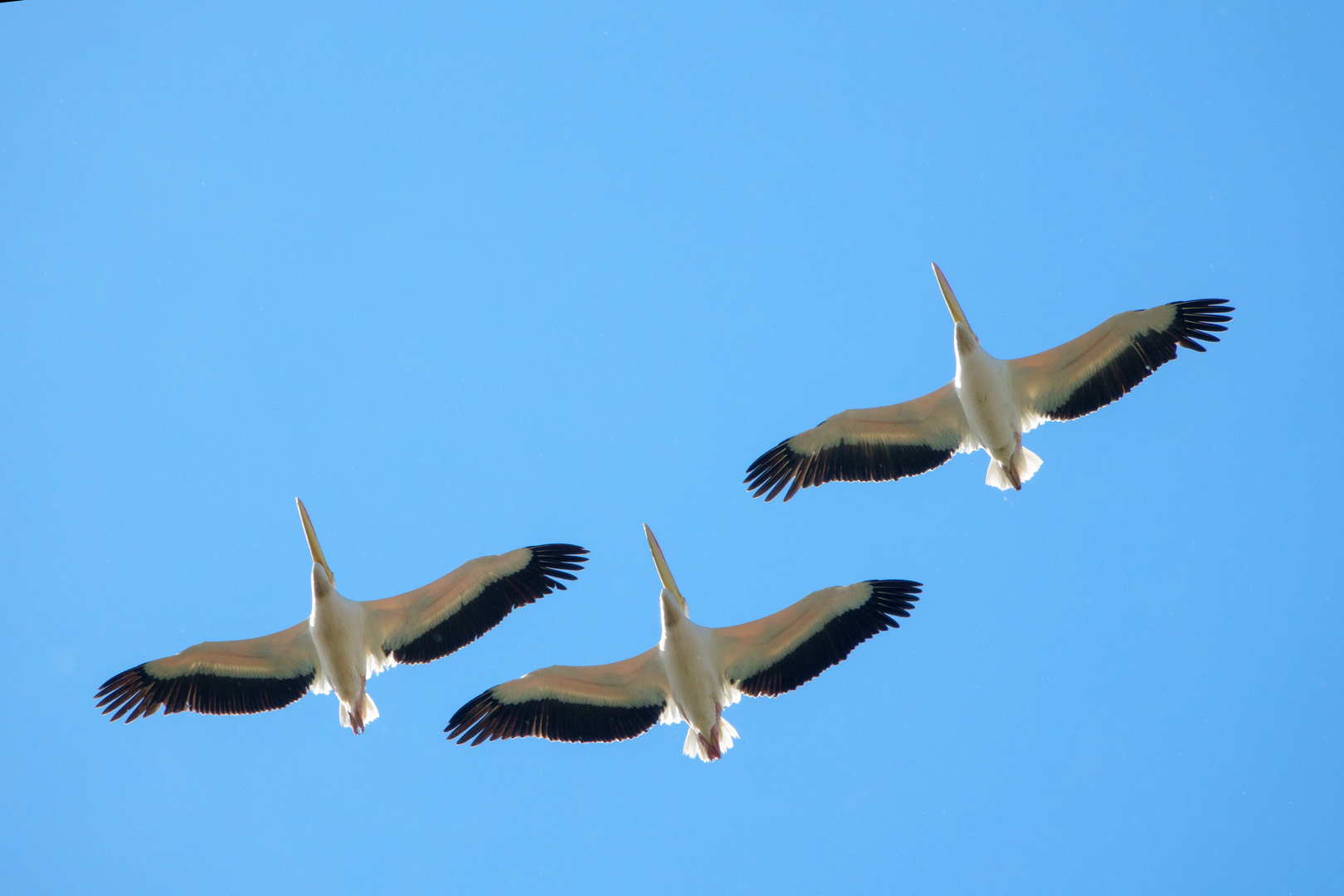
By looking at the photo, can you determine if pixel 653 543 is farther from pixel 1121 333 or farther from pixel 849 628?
pixel 1121 333

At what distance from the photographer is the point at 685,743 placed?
1043cm

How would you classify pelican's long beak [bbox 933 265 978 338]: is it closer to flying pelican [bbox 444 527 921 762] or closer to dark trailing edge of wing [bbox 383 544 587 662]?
flying pelican [bbox 444 527 921 762]

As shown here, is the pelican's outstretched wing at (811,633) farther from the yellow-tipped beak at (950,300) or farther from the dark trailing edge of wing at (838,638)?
the yellow-tipped beak at (950,300)

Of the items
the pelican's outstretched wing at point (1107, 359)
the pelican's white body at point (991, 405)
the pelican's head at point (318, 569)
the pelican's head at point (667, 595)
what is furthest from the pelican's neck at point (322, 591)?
the pelican's outstretched wing at point (1107, 359)

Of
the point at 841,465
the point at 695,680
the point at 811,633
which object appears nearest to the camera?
the point at 695,680

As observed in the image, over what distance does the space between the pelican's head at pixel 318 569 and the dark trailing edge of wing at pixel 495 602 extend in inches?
32.2

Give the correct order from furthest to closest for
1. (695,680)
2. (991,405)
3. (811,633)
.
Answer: (991,405) < (811,633) < (695,680)

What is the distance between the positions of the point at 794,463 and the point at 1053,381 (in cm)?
257

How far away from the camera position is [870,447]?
444 inches

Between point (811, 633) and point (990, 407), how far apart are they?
8.79ft

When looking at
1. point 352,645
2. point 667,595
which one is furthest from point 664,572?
point 352,645

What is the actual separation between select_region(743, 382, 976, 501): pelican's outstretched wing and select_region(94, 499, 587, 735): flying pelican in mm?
2135

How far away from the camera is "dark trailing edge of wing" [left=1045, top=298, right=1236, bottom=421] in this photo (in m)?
10.4

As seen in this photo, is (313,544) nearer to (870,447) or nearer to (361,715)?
(361,715)
